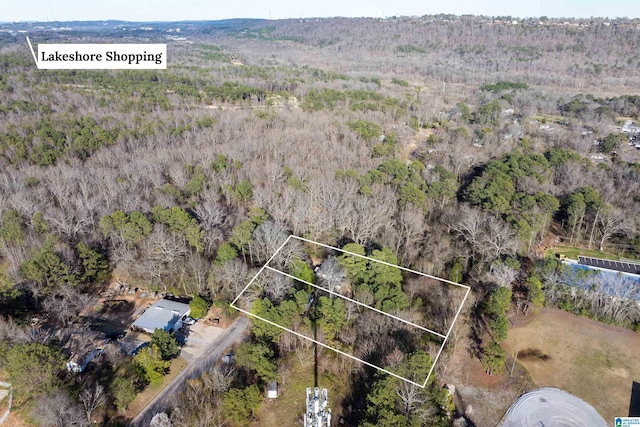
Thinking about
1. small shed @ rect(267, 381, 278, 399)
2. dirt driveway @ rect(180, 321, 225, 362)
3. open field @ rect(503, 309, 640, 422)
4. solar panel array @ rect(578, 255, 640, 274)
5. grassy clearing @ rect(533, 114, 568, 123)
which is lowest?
dirt driveway @ rect(180, 321, 225, 362)

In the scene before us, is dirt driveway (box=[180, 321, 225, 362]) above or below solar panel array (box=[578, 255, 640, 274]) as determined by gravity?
below

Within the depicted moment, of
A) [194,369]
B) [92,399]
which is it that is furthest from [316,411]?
[92,399]

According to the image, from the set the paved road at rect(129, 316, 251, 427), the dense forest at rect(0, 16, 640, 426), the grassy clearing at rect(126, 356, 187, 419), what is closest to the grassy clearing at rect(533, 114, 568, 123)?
the dense forest at rect(0, 16, 640, 426)

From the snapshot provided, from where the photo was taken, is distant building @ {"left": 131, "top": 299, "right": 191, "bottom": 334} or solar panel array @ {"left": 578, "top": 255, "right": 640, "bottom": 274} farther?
solar panel array @ {"left": 578, "top": 255, "right": 640, "bottom": 274}

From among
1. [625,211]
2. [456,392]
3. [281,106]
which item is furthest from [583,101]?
[456,392]

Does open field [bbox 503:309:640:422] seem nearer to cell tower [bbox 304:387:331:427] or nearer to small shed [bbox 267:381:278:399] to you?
cell tower [bbox 304:387:331:427]

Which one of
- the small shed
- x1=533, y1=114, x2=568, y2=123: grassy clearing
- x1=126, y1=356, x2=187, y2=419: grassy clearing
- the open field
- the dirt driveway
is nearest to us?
x1=126, y1=356, x2=187, y2=419: grassy clearing

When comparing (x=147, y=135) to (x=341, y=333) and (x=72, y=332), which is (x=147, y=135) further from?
(x=341, y=333)

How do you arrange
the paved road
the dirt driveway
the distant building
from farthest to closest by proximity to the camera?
the distant building < the dirt driveway < the paved road

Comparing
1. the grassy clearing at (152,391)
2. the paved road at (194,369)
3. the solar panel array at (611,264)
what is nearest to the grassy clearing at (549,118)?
the solar panel array at (611,264)
